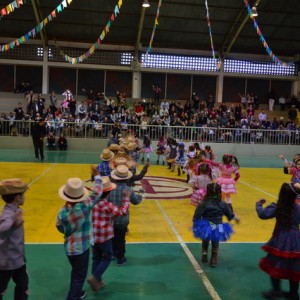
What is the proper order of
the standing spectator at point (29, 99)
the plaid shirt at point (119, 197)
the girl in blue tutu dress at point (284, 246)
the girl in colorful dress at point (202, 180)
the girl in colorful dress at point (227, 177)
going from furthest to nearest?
the standing spectator at point (29, 99) < the girl in colorful dress at point (227, 177) < the girl in colorful dress at point (202, 180) < the plaid shirt at point (119, 197) < the girl in blue tutu dress at point (284, 246)

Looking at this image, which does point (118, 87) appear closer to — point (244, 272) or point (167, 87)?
point (167, 87)

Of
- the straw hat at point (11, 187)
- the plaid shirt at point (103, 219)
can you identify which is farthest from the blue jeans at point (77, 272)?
the straw hat at point (11, 187)

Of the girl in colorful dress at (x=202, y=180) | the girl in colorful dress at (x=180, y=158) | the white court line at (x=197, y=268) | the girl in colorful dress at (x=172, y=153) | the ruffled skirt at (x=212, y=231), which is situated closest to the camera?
the white court line at (x=197, y=268)

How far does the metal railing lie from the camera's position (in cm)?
2206

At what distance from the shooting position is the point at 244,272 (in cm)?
532

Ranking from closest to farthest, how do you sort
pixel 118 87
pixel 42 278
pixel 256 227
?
pixel 42 278
pixel 256 227
pixel 118 87

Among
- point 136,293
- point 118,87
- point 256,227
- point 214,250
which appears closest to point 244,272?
point 214,250

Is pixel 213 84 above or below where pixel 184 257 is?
above

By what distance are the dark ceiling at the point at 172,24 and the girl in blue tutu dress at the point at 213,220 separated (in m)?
21.4

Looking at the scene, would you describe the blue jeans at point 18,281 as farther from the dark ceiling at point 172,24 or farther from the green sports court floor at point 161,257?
the dark ceiling at point 172,24

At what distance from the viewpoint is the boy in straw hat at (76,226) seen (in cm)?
402

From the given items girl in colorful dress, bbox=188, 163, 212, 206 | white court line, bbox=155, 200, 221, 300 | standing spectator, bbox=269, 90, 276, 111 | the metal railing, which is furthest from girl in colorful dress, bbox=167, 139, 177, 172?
standing spectator, bbox=269, 90, 276, 111

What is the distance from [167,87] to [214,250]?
26889 millimetres

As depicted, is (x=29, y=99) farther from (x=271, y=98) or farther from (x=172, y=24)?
(x=271, y=98)
